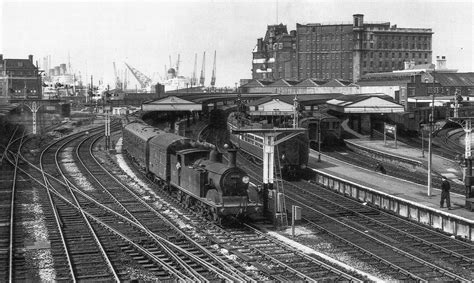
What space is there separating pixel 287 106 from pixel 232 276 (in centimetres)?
5076

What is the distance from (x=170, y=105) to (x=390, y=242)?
49.6 metres

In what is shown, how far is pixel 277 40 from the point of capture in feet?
496

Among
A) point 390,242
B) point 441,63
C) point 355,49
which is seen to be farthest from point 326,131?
point 355,49

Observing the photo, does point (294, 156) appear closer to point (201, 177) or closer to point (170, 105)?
point (201, 177)

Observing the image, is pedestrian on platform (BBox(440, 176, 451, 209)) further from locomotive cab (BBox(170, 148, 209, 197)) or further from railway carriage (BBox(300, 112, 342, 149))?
railway carriage (BBox(300, 112, 342, 149))

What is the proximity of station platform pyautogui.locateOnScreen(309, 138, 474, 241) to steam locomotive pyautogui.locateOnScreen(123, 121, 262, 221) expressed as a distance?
5.98 meters

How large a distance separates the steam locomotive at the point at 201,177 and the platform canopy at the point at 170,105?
111 feet

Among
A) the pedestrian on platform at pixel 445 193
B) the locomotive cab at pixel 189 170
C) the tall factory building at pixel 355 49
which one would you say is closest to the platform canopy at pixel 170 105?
the locomotive cab at pixel 189 170

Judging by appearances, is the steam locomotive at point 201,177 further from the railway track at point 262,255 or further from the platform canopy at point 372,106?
the platform canopy at point 372,106

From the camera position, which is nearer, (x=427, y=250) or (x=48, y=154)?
(x=427, y=250)

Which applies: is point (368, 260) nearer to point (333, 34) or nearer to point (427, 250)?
point (427, 250)

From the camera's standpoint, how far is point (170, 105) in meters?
70.2

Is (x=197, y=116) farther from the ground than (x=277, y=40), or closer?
closer

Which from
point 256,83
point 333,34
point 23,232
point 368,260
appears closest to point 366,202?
point 368,260
